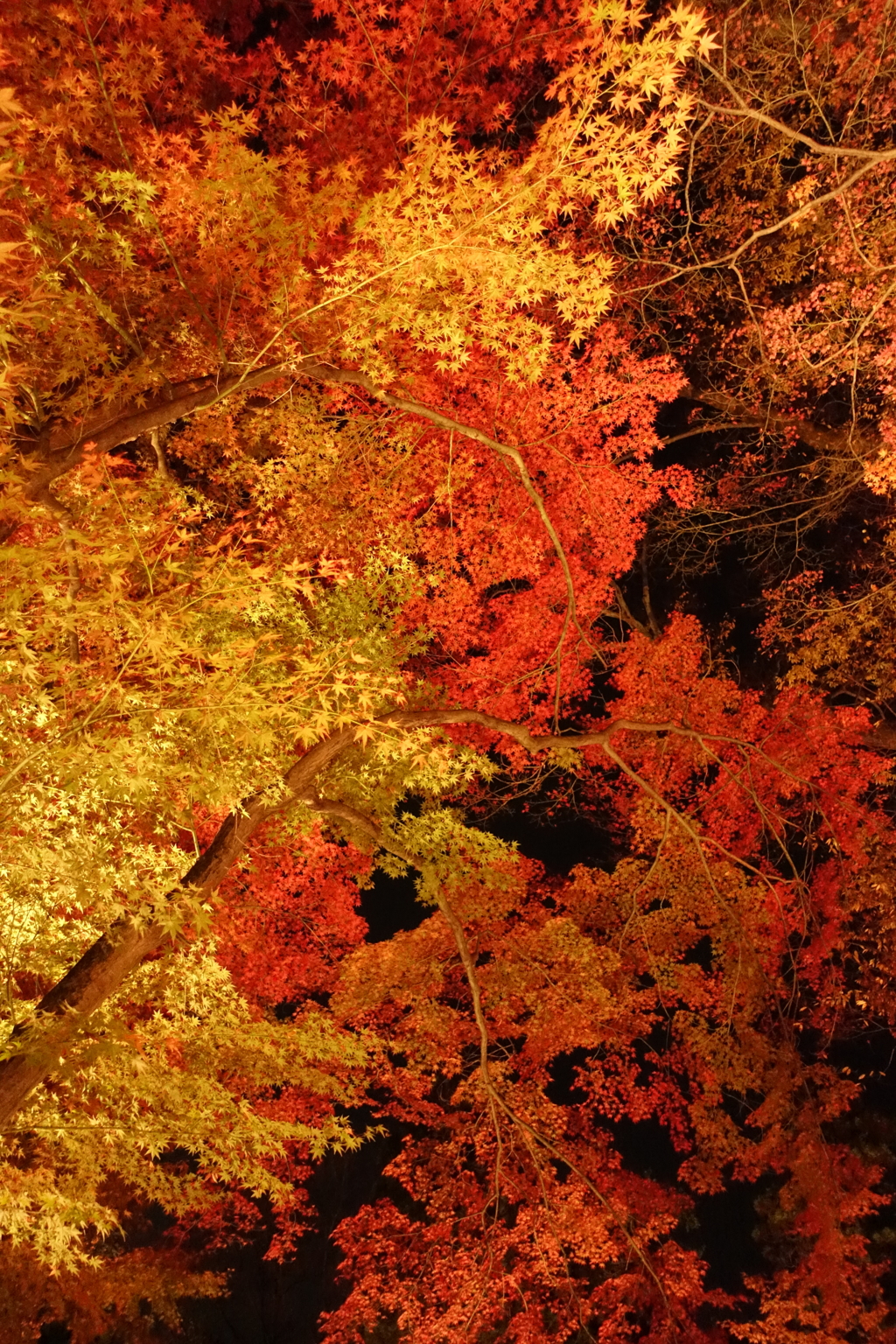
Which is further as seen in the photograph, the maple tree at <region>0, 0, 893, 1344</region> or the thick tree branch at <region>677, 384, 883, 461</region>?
the thick tree branch at <region>677, 384, 883, 461</region>

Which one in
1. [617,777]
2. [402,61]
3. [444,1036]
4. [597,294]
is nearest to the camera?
[597,294]

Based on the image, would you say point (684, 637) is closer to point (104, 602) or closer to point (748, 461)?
point (748, 461)

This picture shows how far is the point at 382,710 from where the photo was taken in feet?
23.6

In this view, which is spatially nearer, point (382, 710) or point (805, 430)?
point (382, 710)

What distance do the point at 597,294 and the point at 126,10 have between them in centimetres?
582

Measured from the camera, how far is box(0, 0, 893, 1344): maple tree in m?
5.54

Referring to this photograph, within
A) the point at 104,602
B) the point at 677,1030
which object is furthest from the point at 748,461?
the point at 104,602

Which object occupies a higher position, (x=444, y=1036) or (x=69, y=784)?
(x=69, y=784)

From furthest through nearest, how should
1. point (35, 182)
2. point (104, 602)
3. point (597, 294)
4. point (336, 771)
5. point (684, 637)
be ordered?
point (684, 637)
point (336, 771)
point (35, 182)
point (597, 294)
point (104, 602)

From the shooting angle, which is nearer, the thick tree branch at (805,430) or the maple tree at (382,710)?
the maple tree at (382,710)

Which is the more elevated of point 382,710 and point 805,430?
point 382,710

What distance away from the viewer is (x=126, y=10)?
7957mm

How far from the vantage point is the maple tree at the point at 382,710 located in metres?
5.54

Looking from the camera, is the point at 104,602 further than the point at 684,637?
No
